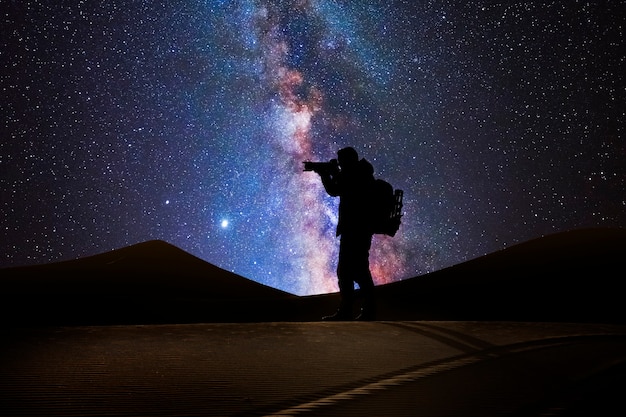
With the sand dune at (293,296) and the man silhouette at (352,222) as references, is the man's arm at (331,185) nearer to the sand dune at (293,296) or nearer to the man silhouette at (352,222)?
the man silhouette at (352,222)

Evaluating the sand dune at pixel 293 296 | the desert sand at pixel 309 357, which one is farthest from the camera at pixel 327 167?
the sand dune at pixel 293 296

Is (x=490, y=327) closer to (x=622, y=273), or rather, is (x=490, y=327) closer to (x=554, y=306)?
(x=554, y=306)

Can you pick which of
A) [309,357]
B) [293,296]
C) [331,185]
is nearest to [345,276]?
[331,185]

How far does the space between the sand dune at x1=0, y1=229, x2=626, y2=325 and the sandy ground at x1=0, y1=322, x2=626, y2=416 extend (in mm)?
3313

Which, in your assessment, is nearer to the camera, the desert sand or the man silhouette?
the desert sand

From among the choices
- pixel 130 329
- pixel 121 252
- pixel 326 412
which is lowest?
pixel 326 412

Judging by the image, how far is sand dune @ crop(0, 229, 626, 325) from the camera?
10.6 metres

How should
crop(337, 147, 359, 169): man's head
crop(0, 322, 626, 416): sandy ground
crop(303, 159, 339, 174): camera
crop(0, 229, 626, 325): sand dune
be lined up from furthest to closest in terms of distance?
crop(0, 229, 626, 325): sand dune
crop(303, 159, 339, 174): camera
crop(337, 147, 359, 169): man's head
crop(0, 322, 626, 416): sandy ground

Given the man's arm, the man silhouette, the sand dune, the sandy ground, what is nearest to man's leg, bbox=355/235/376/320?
the man silhouette

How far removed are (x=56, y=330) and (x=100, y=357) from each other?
1.96m

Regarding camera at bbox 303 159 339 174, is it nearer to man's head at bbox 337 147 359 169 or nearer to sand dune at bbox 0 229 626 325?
man's head at bbox 337 147 359 169

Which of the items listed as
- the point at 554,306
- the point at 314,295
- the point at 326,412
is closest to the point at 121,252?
the point at 314,295

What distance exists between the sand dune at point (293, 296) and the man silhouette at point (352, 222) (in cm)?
211

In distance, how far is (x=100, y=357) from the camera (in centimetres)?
524
